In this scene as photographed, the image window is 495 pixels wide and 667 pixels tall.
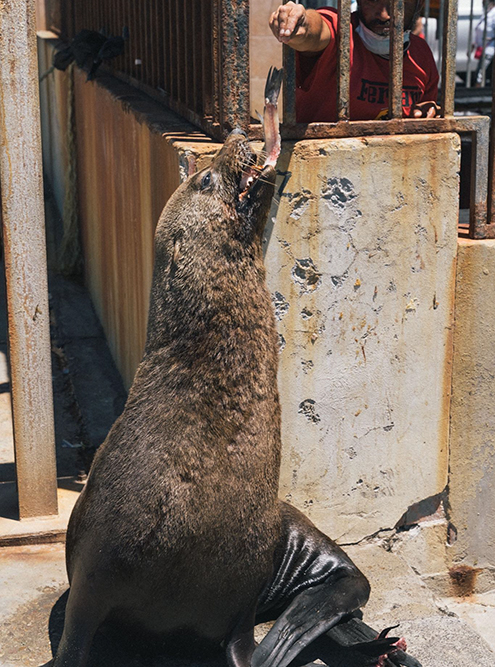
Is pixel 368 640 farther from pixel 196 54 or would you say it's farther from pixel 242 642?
pixel 196 54

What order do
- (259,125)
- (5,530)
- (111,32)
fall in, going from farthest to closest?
(111,32), (5,530), (259,125)

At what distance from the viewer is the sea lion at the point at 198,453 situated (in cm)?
292

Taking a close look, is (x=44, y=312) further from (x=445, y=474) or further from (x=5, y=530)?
(x=445, y=474)

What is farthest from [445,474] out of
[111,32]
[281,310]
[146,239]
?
[111,32]

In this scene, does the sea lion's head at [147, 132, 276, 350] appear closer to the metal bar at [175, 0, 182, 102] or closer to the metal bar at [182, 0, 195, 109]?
the metal bar at [182, 0, 195, 109]

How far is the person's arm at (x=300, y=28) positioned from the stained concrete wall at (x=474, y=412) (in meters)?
1.07

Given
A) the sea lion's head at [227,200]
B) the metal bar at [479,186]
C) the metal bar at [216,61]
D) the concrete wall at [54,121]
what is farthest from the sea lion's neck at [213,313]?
the concrete wall at [54,121]

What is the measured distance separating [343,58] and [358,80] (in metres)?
0.60

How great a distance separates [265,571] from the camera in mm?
3090

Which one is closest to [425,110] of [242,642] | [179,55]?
[179,55]

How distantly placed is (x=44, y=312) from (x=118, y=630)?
1.41m

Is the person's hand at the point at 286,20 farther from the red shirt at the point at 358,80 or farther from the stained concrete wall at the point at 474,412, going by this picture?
the stained concrete wall at the point at 474,412

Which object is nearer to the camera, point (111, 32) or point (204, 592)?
point (204, 592)

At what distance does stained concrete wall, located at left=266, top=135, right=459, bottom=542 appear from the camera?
3.80 m
